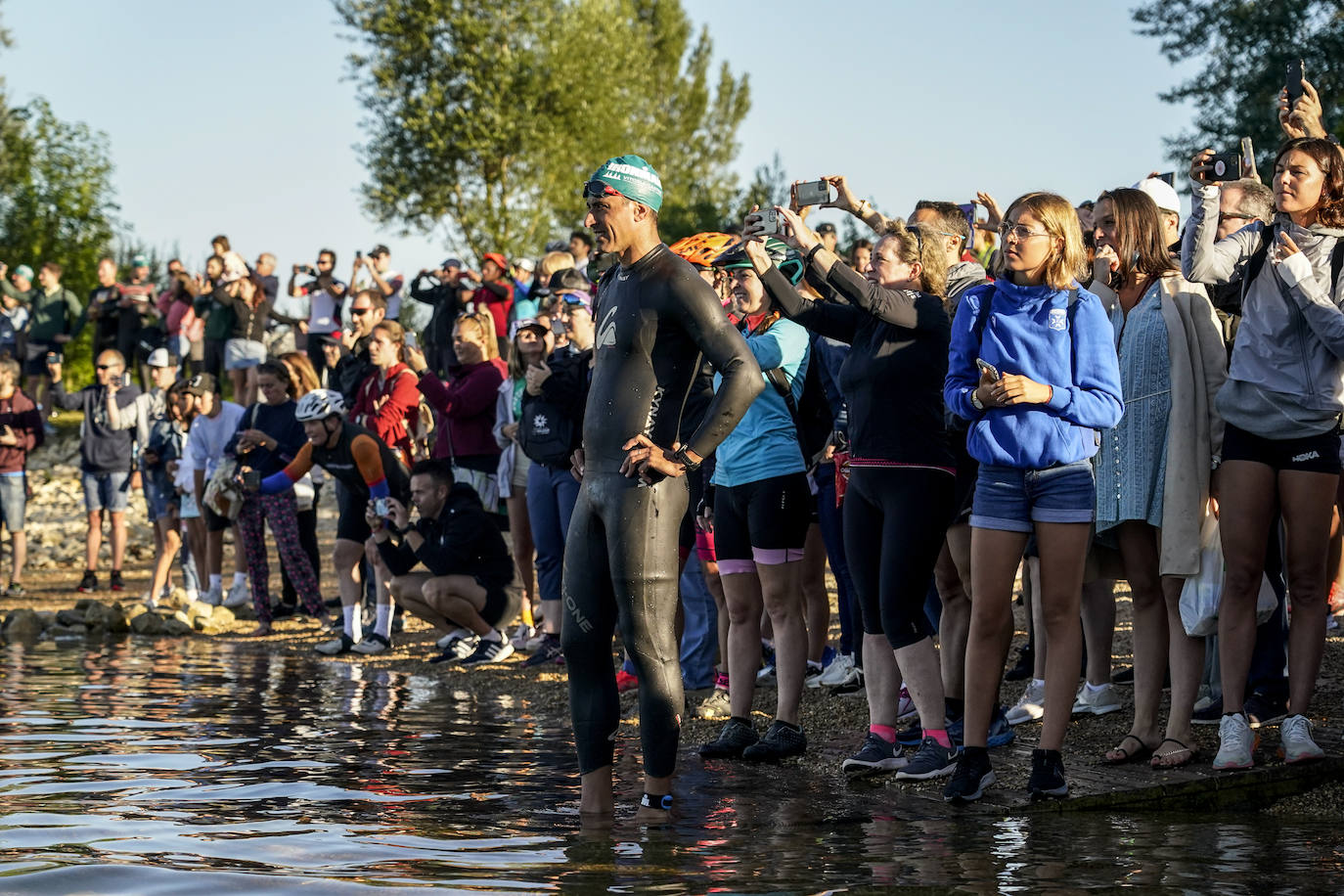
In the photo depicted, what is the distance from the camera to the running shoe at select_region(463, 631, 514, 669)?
11312 millimetres

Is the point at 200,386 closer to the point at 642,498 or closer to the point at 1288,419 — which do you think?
the point at 642,498

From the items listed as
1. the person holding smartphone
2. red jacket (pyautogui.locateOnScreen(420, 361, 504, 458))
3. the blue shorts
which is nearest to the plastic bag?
the person holding smartphone

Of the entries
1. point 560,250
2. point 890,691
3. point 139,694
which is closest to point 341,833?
point 890,691

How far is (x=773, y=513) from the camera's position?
726cm

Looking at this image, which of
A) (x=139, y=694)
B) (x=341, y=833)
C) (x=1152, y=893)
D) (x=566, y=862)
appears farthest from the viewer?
(x=139, y=694)

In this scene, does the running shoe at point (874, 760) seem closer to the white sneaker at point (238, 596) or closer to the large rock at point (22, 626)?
the large rock at point (22, 626)

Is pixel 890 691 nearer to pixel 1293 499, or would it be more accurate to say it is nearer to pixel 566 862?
pixel 1293 499

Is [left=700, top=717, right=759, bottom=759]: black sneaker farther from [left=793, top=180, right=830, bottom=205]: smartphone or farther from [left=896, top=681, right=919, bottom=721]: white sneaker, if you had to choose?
[left=793, top=180, right=830, bottom=205]: smartphone

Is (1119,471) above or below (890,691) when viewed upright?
above

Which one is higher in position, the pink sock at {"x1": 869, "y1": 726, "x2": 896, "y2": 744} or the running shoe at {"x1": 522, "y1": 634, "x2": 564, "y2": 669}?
the running shoe at {"x1": 522, "y1": 634, "x2": 564, "y2": 669}

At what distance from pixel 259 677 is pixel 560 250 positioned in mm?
5749

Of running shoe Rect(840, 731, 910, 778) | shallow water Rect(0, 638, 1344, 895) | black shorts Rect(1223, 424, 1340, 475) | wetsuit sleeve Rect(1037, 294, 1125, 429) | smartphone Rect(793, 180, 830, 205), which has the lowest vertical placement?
shallow water Rect(0, 638, 1344, 895)

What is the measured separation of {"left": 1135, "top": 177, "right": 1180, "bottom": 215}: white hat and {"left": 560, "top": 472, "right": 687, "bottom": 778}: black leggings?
9.12 feet

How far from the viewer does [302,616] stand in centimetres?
1445
